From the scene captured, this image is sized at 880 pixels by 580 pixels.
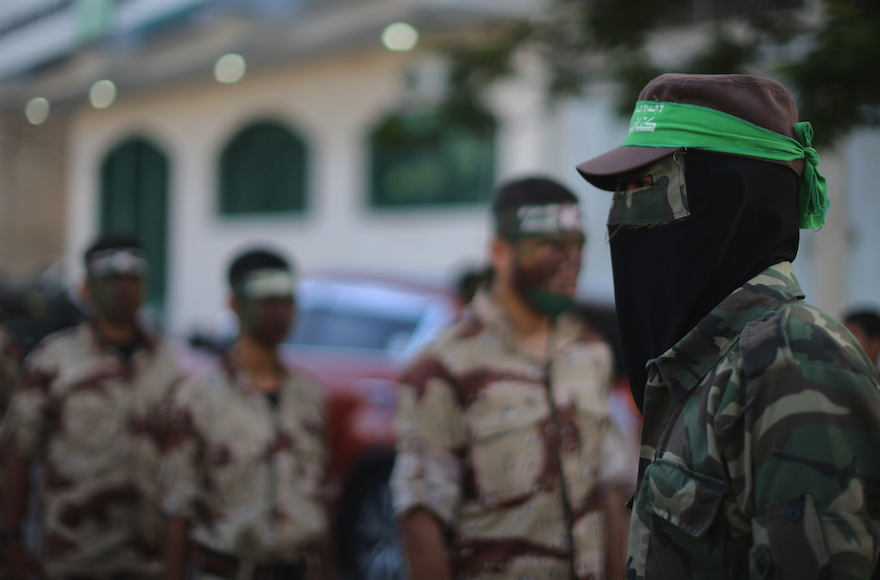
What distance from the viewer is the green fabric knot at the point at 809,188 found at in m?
1.51

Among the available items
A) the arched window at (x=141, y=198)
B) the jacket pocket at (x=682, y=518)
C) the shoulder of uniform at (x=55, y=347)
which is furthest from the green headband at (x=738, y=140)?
the arched window at (x=141, y=198)

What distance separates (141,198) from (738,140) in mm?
14842

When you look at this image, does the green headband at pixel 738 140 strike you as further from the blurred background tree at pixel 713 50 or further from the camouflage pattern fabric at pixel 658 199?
the blurred background tree at pixel 713 50

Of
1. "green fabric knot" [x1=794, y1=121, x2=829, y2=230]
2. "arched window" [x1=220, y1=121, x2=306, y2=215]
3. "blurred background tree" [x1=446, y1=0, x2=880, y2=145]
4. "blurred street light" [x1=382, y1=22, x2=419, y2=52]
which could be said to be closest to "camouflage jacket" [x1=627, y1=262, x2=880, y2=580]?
"green fabric knot" [x1=794, y1=121, x2=829, y2=230]

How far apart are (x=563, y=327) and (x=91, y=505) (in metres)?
2.27

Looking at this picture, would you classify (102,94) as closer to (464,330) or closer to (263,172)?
(263,172)

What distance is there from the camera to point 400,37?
10578mm

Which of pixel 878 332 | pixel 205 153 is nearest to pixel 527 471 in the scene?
pixel 878 332

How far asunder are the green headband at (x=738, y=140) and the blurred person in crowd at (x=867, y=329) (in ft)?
7.94

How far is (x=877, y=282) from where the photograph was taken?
21.1ft

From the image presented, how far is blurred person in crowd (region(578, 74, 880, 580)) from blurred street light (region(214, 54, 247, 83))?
1144 centimetres

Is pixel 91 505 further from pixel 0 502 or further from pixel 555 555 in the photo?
pixel 555 555

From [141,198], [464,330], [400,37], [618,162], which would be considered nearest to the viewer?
[618,162]

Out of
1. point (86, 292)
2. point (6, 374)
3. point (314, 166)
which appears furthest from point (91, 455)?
point (314, 166)
